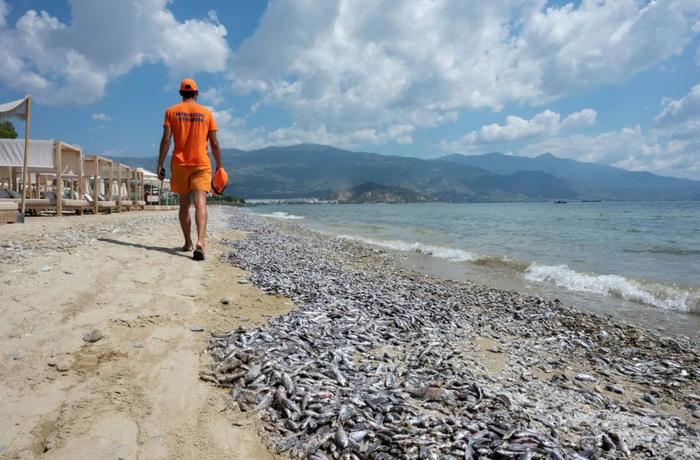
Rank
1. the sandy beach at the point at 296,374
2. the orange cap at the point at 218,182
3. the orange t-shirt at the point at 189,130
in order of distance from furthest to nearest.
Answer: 1. the orange cap at the point at 218,182
2. the orange t-shirt at the point at 189,130
3. the sandy beach at the point at 296,374

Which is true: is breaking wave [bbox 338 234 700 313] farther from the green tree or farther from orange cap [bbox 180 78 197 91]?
the green tree

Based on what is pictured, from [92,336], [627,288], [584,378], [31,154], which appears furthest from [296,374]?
[31,154]

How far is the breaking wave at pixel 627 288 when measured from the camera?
9039mm

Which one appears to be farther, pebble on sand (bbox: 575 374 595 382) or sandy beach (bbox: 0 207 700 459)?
pebble on sand (bbox: 575 374 595 382)

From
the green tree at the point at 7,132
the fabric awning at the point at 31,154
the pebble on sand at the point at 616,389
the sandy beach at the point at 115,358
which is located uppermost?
the green tree at the point at 7,132

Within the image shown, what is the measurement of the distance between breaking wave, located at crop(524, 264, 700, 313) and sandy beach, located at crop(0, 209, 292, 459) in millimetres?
8832

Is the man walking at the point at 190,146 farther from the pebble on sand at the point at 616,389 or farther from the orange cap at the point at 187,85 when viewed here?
the pebble on sand at the point at 616,389

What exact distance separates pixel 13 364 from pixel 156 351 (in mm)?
1050

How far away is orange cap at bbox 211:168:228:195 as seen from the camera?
7.48m

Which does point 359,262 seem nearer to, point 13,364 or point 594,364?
point 594,364

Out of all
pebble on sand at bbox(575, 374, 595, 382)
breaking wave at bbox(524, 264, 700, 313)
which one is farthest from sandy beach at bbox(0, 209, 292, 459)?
breaking wave at bbox(524, 264, 700, 313)

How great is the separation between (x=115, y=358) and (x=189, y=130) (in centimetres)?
456

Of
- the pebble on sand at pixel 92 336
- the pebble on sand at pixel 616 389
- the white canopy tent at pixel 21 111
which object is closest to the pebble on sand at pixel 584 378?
the pebble on sand at pixel 616 389

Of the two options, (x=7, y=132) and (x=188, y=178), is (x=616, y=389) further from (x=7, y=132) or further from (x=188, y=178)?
(x=7, y=132)
